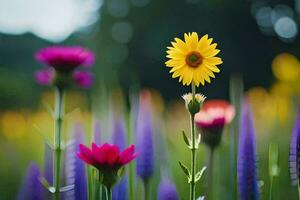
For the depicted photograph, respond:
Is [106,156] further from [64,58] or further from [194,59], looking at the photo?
[64,58]

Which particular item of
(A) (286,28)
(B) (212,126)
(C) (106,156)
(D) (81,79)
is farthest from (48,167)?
(A) (286,28)

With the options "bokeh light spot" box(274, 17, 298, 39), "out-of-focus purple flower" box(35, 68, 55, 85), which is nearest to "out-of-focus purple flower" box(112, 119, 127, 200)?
"out-of-focus purple flower" box(35, 68, 55, 85)

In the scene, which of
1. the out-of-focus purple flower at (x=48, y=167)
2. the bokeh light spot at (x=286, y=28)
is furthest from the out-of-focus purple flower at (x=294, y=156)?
the bokeh light spot at (x=286, y=28)

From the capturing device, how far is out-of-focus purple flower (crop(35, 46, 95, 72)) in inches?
38.9

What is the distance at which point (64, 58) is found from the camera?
3.28 ft

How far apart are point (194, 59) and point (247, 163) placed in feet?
0.60

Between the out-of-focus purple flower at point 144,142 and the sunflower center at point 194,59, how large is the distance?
35 cm

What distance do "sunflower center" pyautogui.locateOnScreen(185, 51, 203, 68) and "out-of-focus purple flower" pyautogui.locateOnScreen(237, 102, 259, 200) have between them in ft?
0.51

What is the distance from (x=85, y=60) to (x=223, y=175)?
2.33 feet

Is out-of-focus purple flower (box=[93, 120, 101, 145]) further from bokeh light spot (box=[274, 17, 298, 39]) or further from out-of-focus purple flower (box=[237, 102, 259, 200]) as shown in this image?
bokeh light spot (box=[274, 17, 298, 39])

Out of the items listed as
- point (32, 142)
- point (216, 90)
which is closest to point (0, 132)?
point (32, 142)

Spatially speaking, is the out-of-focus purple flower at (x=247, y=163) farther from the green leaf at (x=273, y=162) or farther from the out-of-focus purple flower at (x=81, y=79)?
the out-of-focus purple flower at (x=81, y=79)

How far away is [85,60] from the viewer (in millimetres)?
982

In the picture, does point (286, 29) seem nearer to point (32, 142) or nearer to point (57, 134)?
point (32, 142)
